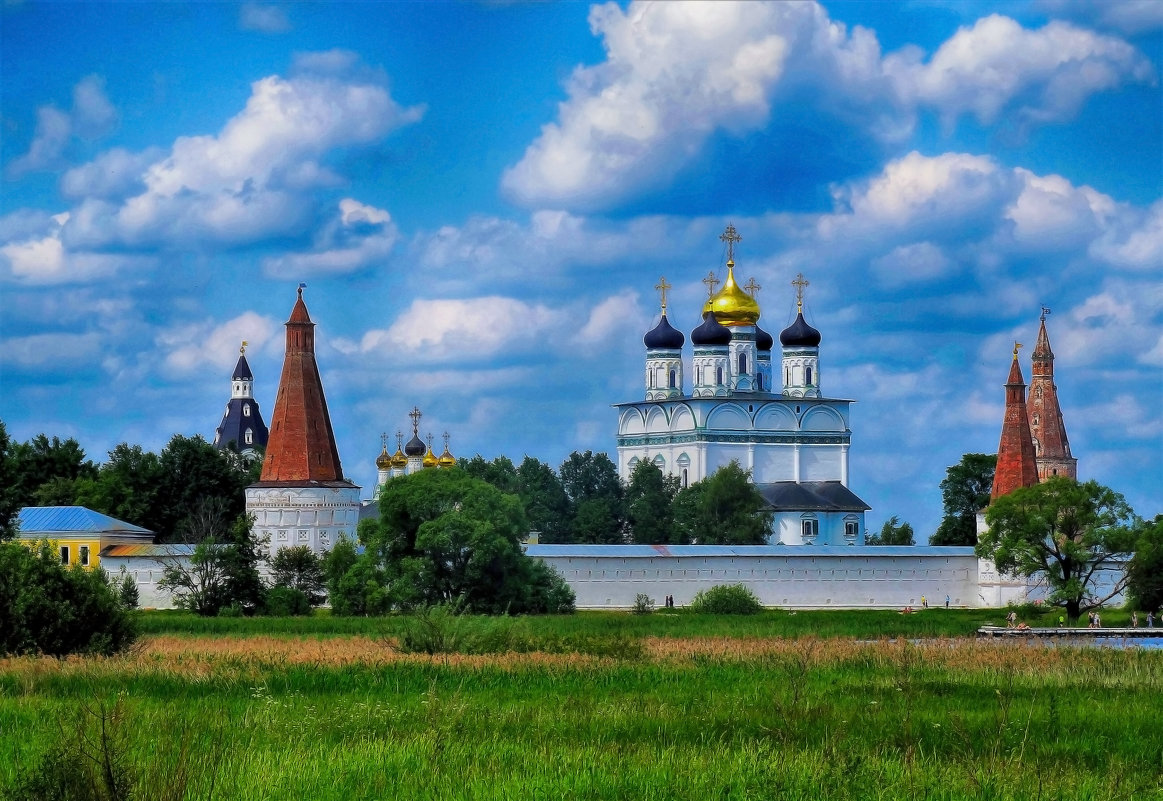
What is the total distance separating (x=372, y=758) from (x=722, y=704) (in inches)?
166

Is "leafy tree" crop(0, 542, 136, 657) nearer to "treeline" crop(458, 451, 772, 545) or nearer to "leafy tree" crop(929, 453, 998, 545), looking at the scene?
"treeline" crop(458, 451, 772, 545)

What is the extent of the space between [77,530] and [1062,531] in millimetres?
22584

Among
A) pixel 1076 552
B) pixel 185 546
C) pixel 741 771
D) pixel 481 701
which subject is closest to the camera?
pixel 741 771

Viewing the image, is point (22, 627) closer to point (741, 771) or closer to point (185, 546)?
point (741, 771)

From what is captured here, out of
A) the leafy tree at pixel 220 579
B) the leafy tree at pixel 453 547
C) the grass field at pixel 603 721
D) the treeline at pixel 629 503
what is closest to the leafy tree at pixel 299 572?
the leafy tree at pixel 220 579

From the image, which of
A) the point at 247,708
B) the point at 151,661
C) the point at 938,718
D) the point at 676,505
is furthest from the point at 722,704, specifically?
the point at 676,505

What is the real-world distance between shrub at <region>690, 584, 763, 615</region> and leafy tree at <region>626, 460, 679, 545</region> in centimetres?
1351

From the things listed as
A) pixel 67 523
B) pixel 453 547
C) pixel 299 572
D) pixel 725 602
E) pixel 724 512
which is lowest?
pixel 725 602

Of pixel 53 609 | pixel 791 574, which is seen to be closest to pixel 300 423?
pixel 791 574

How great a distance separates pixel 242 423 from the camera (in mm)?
92938

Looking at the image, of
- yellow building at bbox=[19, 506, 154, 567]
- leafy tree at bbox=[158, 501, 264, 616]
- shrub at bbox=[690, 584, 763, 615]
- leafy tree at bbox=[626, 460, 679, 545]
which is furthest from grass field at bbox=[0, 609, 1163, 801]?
leafy tree at bbox=[626, 460, 679, 545]

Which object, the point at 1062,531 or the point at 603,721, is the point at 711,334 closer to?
the point at 1062,531

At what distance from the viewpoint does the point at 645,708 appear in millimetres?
15062

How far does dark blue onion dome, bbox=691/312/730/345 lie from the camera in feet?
212
